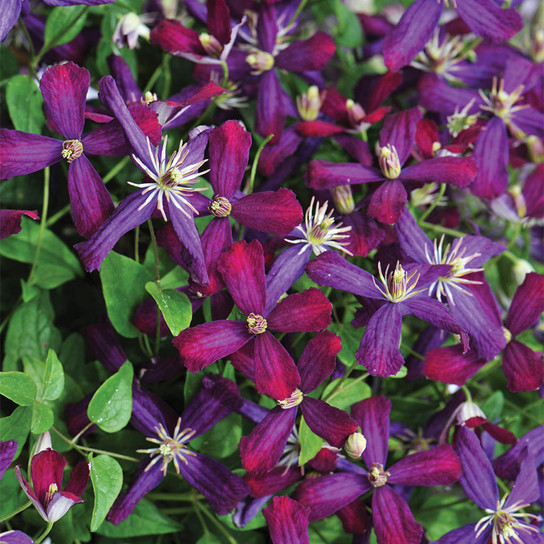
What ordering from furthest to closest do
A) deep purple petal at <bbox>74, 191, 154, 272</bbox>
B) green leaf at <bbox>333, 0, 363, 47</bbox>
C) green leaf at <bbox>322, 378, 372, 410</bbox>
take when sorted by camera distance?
green leaf at <bbox>333, 0, 363, 47</bbox> → green leaf at <bbox>322, 378, 372, 410</bbox> → deep purple petal at <bbox>74, 191, 154, 272</bbox>

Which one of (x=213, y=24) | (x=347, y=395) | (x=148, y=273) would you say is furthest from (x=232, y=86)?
(x=347, y=395)

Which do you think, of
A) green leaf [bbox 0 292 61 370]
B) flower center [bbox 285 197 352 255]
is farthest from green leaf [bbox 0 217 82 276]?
flower center [bbox 285 197 352 255]

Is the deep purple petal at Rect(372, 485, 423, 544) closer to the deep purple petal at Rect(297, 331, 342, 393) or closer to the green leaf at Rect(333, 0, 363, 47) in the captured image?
the deep purple petal at Rect(297, 331, 342, 393)

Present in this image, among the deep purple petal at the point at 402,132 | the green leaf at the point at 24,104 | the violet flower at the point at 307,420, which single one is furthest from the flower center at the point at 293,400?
the green leaf at the point at 24,104

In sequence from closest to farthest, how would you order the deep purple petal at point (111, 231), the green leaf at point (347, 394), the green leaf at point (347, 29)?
the deep purple petal at point (111, 231), the green leaf at point (347, 394), the green leaf at point (347, 29)

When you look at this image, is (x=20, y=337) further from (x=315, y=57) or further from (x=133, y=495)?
(x=315, y=57)

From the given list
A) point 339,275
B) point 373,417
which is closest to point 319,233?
point 339,275

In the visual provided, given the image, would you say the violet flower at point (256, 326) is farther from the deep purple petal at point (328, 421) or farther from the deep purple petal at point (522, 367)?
the deep purple petal at point (522, 367)

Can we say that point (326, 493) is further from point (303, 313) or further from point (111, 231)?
point (111, 231)
